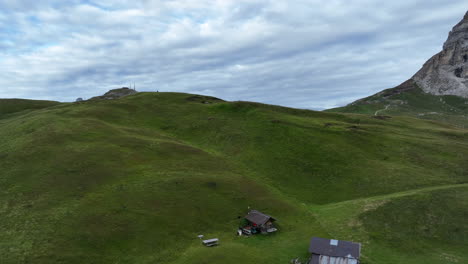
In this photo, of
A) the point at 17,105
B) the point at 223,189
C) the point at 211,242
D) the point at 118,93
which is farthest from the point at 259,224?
the point at 118,93

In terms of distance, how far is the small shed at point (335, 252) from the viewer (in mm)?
39094

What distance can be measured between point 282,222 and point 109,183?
1348 inches

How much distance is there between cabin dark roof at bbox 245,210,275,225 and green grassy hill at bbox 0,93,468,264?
2496 mm

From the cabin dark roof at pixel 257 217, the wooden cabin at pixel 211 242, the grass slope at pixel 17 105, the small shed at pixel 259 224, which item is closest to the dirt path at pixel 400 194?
the small shed at pixel 259 224

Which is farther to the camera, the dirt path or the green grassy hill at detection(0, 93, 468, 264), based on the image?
the dirt path

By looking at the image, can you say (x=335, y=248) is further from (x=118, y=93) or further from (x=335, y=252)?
(x=118, y=93)

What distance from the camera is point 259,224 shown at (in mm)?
48875

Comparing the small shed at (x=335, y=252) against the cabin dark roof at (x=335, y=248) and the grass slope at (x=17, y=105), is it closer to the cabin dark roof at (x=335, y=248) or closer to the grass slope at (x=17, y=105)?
the cabin dark roof at (x=335, y=248)

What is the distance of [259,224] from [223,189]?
45.2 ft

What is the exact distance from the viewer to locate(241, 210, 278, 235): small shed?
49219mm

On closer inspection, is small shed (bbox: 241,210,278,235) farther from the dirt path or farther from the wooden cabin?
the dirt path

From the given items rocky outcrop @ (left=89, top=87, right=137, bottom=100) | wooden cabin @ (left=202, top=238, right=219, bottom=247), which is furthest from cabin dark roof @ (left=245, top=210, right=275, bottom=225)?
rocky outcrop @ (left=89, top=87, right=137, bottom=100)

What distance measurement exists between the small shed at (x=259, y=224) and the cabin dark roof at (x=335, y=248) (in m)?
9.79

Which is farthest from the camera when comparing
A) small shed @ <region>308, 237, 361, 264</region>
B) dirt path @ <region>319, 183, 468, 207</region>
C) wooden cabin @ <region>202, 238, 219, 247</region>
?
dirt path @ <region>319, 183, 468, 207</region>
